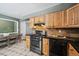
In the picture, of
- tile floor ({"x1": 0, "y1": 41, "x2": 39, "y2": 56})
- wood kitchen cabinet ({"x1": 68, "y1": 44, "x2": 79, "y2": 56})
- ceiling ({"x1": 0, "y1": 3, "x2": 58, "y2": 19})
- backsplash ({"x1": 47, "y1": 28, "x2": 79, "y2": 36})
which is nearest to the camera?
wood kitchen cabinet ({"x1": 68, "y1": 44, "x2": 79, "y2": 56})

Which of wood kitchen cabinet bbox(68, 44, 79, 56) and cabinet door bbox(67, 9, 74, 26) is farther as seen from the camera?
cabinet door bbox(67, 9, 74, 26)

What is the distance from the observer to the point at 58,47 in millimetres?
Result: 2777

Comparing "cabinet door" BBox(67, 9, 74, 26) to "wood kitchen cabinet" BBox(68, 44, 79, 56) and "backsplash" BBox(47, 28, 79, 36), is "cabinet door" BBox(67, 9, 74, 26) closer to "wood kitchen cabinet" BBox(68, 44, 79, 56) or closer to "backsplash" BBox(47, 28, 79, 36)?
"backsplash" BBox(47, 28, 79, 36)

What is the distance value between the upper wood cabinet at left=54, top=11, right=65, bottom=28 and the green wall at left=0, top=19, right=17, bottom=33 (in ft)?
4.15

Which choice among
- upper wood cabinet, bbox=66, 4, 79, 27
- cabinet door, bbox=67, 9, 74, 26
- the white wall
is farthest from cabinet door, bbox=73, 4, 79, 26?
the white wall

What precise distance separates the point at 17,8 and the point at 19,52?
1.10 meters

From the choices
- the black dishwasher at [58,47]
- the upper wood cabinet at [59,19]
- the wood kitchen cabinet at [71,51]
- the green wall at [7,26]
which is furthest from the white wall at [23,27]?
the wood kitchen cabinet at [71,51]

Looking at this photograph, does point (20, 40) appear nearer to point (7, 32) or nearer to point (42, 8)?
point (7, 32)

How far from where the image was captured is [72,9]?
2.60 m

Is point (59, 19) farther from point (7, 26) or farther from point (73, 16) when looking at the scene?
point (7, 26)

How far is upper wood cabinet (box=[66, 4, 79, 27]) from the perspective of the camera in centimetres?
248

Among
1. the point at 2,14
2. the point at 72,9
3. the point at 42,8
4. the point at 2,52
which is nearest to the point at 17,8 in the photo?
the point at 2,14

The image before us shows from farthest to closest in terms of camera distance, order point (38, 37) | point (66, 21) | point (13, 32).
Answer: point (38, 37) → point (66, 21) → point (13, 32)

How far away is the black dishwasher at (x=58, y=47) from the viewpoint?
2.60 meters
